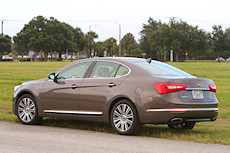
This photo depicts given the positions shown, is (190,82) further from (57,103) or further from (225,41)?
(225,41)

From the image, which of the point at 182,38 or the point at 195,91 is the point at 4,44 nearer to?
the point at 182,38

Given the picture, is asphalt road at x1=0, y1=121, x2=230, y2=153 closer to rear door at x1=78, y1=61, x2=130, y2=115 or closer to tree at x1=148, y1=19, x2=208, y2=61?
rear door at x1=78, y1=61, x2=130, y2=115

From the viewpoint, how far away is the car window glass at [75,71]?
364 inches

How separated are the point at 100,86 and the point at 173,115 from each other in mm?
1652

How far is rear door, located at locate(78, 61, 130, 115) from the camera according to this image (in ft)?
27.8

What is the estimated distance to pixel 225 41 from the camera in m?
141

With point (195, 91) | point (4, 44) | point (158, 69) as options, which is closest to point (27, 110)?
point (158, 69)

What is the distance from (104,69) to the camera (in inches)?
350

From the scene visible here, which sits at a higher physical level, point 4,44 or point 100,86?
point 4,44

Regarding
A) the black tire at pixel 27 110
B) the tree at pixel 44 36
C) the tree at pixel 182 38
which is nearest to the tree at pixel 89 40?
the tree at pixel 44 36

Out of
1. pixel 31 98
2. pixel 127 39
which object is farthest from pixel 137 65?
pixel 127 39

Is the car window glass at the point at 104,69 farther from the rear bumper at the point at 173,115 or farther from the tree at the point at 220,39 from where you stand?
the tree at the point at 220,39

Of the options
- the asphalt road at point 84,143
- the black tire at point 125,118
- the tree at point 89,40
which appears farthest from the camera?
the tree at point 89,40

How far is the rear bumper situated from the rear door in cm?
92
